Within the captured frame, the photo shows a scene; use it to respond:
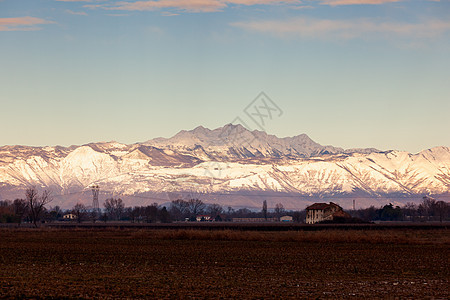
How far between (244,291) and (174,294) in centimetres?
369

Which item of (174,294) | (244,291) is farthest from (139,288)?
(244,291)

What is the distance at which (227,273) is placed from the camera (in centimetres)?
4578

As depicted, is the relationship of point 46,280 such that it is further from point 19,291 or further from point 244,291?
point 244,291

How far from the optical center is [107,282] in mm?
39719

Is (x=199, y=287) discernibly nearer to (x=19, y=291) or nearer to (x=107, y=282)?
(x=107, y=282)

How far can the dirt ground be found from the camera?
118ft

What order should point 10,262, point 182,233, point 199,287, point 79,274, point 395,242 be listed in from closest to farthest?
point 199,287 → point 79,274 → point 10,262 → point 395,242 → point 182,233

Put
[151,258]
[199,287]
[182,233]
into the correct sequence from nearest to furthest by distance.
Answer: [199,287] < [151,258] < [182,233]

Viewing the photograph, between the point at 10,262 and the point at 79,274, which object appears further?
the point at 10,262

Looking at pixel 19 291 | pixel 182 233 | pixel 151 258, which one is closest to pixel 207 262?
pixel 151 258

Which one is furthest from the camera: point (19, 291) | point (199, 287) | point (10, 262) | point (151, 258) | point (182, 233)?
point (182, 233)

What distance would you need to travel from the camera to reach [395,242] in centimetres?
8512

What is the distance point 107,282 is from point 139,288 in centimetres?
324

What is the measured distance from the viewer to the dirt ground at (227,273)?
35906mm
